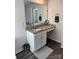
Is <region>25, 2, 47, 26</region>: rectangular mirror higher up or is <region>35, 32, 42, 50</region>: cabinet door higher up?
<region>25, 2, 47, 26</region>: rectangular mirror

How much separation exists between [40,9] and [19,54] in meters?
1.63

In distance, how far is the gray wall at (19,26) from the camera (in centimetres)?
236

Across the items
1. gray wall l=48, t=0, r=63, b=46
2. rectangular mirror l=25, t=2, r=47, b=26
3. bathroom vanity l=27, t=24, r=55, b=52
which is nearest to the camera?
bathroom vanity l=27, t=24, r=55, b=52

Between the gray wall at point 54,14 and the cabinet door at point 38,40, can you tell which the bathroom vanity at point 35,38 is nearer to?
the cabinet door at point 38,40

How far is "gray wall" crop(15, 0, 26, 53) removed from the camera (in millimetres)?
2361

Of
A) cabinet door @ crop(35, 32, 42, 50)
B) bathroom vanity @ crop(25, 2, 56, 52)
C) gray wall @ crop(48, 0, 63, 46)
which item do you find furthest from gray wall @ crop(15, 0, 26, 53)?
gray wall @ crop(48, 0, 63, 46)

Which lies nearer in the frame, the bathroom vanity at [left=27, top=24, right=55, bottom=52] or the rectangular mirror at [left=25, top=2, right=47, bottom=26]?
the bathroom vanity at [left=27, top=24, right=55, bottom=52]

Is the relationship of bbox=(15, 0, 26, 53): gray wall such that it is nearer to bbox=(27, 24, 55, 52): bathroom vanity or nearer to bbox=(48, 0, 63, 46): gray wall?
bbox=(27, 24, 55, 52): bathroom vanity

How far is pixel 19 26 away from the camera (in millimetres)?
2424

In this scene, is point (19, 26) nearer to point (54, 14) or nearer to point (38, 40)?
point (38, 40)

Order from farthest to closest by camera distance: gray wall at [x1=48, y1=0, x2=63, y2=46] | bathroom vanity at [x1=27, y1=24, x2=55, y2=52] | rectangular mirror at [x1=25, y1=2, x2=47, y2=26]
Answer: gray wall at [x1=48, y1=0, x2=63, y2=46]
rectangular mirror at [x1=25, y1=2, x2=47, y2=26]
bathroom vanity at [x1=27, y1=24, x2=55, y2=52]
